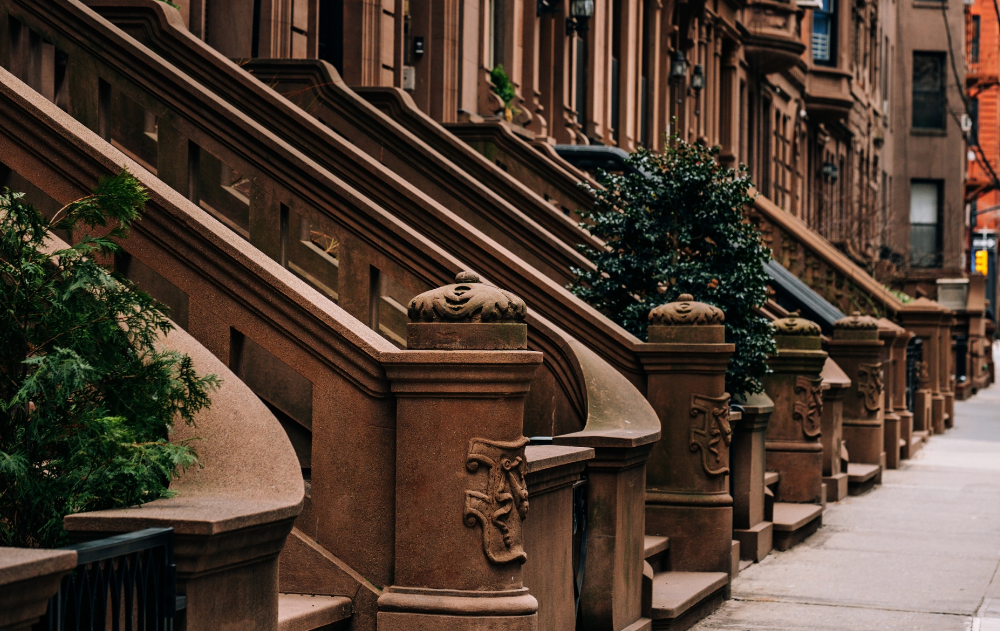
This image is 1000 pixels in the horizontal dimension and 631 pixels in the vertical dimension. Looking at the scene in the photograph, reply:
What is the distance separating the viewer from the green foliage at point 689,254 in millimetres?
10828

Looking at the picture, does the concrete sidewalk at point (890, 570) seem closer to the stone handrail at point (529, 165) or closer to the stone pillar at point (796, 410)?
the stone pillar at point (796, 410)

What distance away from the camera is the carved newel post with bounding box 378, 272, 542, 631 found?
5758mm

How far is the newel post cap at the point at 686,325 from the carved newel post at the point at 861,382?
8.63 m

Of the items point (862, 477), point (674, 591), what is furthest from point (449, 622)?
point (862, 477)

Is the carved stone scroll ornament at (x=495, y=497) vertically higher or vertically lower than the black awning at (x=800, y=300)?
lower

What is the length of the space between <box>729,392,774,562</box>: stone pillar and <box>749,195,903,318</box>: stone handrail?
29.0ft

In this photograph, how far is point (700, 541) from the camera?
984 centimetres

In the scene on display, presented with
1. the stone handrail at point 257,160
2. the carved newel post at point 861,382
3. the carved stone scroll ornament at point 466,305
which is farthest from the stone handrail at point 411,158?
the carved newel post at point 861,382

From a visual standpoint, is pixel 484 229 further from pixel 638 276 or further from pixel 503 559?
pixel 503 559

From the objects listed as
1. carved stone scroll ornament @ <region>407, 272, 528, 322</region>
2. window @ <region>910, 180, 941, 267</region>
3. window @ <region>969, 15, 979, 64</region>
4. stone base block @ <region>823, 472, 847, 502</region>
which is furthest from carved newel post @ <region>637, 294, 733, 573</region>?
window @ <region>969, 15, 979, 64</region>

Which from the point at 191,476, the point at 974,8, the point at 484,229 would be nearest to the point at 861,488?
the point at 484,229

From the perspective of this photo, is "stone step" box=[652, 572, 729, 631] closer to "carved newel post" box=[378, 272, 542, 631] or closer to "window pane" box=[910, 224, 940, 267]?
"carved newel post" box=[378, 272, 542, 631]

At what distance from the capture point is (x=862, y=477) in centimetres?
1694

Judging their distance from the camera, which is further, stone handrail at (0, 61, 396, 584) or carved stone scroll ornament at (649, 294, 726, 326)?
carved stone scroll ornament at (649, 294, 726, 326)
